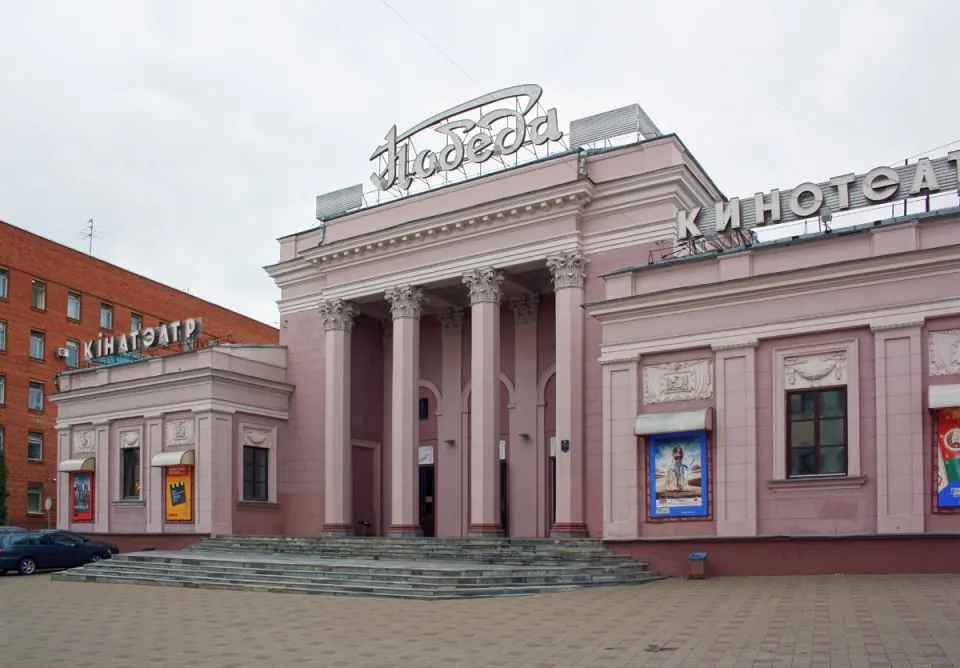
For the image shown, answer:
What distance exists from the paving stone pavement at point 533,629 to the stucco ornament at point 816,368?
4216 mm

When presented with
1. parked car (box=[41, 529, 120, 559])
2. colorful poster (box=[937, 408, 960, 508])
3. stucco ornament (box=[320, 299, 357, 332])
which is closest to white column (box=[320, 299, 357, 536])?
stucco ornament (box=[320, 299, 357, 332])

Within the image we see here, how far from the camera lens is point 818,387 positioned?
2169 centimetres

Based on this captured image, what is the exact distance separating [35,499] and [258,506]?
22227mm

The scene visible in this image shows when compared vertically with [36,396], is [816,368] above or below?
above

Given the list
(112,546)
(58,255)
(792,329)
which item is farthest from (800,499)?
(58,255)

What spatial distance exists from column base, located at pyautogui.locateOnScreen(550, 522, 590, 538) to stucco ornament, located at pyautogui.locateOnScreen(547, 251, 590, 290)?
21.9 feet

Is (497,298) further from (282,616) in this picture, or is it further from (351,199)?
(282,616)

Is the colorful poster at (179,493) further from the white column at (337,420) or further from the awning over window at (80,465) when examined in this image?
the white column at (337,420)

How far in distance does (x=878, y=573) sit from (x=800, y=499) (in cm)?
217

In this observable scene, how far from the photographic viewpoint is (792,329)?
21922 mm

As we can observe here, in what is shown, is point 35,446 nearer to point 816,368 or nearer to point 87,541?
point 87,541

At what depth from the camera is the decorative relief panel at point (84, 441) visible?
3653 cm

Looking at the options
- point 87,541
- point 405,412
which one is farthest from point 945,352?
point 87,541

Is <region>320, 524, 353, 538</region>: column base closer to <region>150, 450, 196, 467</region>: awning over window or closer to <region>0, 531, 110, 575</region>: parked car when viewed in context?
<region>150, 450, 196, 467</region>: awning over window
